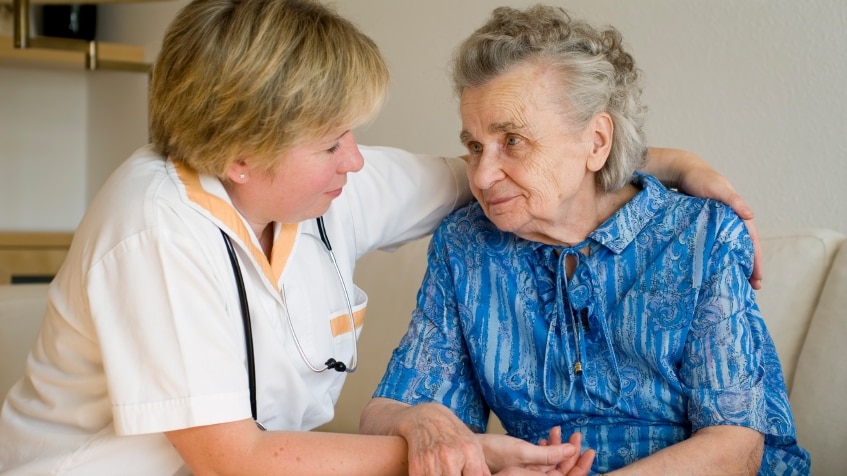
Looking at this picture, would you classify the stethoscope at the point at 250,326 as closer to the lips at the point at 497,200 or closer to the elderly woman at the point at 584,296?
the elderly woman at the point at 584,296

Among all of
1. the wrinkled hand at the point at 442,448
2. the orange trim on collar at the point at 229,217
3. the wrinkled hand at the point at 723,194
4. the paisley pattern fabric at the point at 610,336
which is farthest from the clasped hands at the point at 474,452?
the wrinkled hand at the point at 723,194

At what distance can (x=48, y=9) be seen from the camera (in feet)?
12.9

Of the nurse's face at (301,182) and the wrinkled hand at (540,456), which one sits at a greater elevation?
the nurse's face at (301,182)

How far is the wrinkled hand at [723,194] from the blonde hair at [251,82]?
591 mm

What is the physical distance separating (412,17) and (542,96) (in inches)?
48.6

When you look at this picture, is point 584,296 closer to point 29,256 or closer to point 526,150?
point 526,150

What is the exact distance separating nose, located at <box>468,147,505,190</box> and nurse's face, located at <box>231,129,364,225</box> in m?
0.22

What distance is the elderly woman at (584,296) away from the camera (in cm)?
144

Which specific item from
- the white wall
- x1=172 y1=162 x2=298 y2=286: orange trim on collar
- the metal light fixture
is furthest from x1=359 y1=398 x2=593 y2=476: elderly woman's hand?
the metal light fixture

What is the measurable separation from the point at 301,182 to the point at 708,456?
2.38 ft

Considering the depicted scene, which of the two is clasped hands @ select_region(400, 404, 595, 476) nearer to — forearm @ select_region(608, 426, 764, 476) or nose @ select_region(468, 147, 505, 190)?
forearm @ select_region(608, 426, 764, 476)

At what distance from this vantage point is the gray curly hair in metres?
1.55

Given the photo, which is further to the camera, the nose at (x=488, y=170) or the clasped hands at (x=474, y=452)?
the nose at (x=488, y=170)

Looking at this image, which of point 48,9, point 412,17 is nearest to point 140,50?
point 48,9
